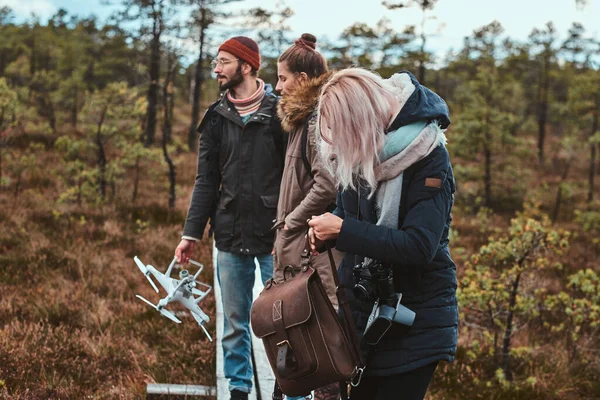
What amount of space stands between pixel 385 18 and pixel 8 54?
910 inches

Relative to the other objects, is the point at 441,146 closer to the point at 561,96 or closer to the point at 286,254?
the point at 286,254

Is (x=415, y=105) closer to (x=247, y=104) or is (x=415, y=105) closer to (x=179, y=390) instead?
(x=247, y=104)

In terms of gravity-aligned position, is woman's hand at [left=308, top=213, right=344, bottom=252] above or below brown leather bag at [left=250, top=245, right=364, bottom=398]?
above

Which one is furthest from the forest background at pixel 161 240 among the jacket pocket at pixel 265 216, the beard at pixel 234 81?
the beard at pixel 234 81

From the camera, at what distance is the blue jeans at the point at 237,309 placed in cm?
382

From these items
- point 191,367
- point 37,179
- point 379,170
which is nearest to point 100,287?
point 191,367

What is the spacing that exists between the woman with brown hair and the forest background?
5.82 ft

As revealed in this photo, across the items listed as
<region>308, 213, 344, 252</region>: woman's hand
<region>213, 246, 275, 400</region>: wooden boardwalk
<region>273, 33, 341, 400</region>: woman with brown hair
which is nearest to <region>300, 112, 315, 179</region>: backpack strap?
<region>273, 33, 341, 400</region>: woman with brown hair

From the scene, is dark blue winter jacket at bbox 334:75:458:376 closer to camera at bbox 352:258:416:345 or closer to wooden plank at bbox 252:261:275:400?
camera at bbox 352:258:416:345

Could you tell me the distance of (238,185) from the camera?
3742mm

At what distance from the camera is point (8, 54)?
32219mm

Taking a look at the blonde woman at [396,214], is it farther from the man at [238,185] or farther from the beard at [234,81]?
the beard at [234,81]

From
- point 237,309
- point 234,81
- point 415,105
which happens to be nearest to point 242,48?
point 234,81

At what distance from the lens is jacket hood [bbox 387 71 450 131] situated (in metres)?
2.14
